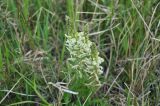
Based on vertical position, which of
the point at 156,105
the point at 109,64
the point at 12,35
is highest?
the point at 12,35

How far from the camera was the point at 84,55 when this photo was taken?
1.47 m

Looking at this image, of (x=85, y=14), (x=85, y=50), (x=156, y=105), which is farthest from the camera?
(x=85, y=14)

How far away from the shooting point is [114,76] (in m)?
1.75

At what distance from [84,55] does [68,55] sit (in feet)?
1.10

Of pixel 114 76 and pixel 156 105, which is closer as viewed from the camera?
pixel 156 105

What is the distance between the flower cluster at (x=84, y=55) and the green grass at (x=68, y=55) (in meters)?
0.04

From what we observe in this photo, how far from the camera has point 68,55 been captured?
1802mm

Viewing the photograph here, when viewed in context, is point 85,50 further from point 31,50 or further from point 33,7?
point 33,7

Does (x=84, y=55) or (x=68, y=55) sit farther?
(x=68, y=55)

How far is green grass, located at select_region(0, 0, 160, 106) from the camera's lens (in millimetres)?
1590

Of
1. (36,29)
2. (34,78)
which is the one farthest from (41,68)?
(36,29)

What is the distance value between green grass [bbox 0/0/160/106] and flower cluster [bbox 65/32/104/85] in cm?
4

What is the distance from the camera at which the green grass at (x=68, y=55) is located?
1590 mm

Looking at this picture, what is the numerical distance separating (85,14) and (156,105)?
24.6 inches
